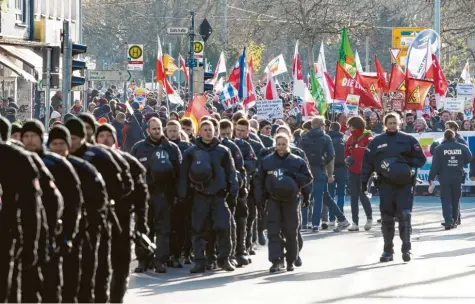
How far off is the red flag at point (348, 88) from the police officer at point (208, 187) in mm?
15259

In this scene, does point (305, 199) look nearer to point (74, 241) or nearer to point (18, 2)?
point (74, 241)

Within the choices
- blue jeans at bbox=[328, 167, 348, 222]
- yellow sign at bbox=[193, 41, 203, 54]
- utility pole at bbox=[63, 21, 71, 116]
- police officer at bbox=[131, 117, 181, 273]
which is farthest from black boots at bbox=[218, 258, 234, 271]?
yellow sign at bbox=[193, 41, 203, 54]

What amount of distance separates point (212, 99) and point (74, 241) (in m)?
36.4

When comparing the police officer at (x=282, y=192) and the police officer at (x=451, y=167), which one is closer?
the police officer at (x=282, y=192)

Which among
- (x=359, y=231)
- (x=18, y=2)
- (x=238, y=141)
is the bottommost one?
(x=359, y=231)

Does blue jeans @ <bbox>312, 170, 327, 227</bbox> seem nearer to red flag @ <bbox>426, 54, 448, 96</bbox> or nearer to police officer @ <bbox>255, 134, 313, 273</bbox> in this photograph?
police officer @ <bbox>255, 134, 313, 273</bbox>

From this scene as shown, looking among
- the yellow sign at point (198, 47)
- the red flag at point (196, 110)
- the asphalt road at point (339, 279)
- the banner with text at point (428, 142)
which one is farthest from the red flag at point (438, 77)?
the asphalt road at point (339, 279)

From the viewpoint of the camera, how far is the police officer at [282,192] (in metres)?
17.8

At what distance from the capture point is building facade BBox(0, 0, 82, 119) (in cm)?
4175

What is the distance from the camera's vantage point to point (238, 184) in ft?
58.5

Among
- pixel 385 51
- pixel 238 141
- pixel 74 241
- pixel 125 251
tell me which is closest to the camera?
pixel 74 241

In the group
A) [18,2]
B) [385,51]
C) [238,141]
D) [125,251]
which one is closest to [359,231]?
[238,141]

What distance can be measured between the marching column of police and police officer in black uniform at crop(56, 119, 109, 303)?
1 cm

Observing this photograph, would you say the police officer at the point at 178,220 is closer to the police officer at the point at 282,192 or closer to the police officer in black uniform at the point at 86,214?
the police officer at the point at 282,192
